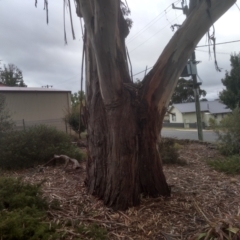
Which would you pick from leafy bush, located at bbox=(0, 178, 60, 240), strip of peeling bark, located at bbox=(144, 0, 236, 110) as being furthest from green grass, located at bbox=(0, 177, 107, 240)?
strip of peeling bark, located at bbox=(144, 0, 236, 110)

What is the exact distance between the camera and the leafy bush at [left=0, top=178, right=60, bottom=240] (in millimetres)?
3883

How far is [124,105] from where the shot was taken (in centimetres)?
540

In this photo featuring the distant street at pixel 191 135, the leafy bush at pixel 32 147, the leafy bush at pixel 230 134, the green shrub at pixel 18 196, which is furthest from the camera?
the distant street at pixel 191 135

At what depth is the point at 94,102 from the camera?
5.79 meters

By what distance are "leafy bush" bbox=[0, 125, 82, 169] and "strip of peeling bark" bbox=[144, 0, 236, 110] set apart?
4.75m

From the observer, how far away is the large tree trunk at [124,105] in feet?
17.3

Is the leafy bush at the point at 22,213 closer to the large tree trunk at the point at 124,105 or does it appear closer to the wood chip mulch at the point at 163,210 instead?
the wood chip mulch at the point at 163,210

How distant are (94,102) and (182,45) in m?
1.63

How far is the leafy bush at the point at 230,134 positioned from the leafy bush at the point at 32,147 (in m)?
4.74

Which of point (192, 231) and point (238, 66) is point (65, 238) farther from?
point (238, 66)

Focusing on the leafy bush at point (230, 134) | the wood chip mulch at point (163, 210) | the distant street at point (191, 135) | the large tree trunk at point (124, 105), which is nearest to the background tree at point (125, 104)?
the large tree trunk at point (124, 105)

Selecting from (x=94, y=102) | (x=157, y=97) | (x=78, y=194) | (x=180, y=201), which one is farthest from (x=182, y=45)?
(x=78, y=194)

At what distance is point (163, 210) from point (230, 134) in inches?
281

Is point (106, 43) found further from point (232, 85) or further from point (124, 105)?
point (232, 85)
